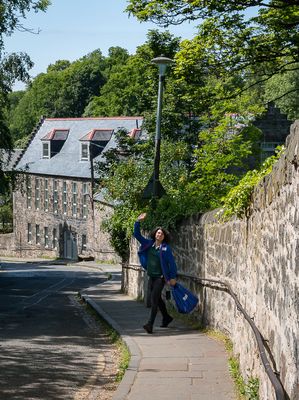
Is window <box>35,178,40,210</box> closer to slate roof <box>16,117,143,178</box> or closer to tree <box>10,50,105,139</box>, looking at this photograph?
slate roof <box>16,117,143,178</box>

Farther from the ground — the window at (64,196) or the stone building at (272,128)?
the stone building at (272,128)

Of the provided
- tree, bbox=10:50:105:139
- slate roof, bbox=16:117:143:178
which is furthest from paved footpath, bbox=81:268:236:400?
tree, bbox=10:50:105:139

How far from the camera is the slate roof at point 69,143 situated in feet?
195

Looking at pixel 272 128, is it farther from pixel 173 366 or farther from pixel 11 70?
pixel 173 366

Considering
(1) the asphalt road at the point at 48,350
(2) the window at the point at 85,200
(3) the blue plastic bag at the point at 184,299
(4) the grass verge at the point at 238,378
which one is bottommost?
(1) the asphalt road at the point at 48,350

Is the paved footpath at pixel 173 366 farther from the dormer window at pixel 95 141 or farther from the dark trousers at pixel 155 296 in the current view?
the dormer window at pixel 95 141

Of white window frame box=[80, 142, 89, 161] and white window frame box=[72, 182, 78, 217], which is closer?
white window frame box=[80, 142, 89, 161]

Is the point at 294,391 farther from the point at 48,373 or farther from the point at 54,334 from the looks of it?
the point at 54,334

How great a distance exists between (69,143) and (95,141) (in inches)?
180

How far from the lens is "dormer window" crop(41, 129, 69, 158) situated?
6444cm

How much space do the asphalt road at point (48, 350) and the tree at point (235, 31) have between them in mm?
6831

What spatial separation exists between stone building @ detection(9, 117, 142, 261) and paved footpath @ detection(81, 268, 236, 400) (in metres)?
41.1

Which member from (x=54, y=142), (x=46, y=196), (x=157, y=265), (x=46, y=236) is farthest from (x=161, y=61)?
(x=46, y=236)

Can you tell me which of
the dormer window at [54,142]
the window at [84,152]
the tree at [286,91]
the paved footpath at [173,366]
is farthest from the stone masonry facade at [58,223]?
the paved footpath at [173,366]
